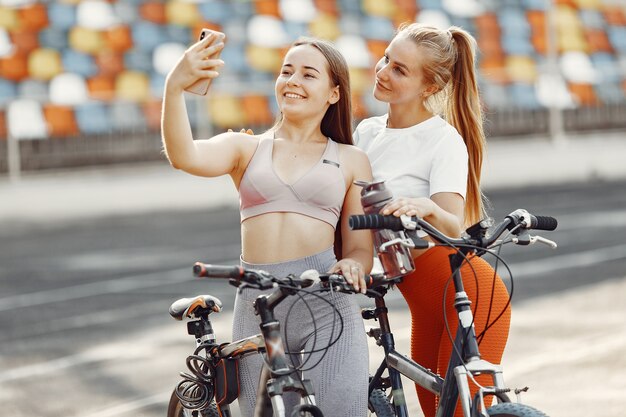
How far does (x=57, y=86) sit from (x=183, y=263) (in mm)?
9541

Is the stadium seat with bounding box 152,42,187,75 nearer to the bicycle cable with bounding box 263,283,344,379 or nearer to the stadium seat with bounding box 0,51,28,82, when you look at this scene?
the stadium seat with bounding box 0,51,28,82

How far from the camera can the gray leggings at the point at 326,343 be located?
4.21 m

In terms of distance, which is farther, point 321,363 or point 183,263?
point 183,263

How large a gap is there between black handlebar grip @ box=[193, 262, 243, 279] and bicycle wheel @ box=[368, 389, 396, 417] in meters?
1.13

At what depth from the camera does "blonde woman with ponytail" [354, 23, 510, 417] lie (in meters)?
4.48

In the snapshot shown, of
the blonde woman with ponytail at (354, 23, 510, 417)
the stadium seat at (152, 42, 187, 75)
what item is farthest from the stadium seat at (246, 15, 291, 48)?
the blonde woman with ponytail at (354, 23, 510, 417)

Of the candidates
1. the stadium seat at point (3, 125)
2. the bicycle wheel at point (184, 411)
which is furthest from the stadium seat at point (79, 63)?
the bicycle wheel at point (184, 411)

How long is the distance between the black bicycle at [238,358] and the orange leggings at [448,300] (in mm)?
480

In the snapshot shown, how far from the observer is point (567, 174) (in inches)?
958

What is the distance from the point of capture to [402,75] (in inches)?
181

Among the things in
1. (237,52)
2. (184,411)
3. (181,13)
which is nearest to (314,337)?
(184,411)

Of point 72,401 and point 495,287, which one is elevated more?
point 495,287

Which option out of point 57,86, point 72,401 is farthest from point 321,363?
point 57,86

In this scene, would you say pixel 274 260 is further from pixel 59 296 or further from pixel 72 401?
pixel 59 296
